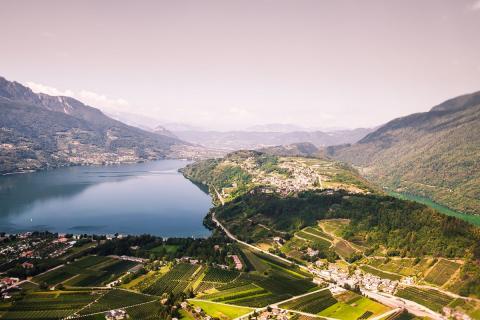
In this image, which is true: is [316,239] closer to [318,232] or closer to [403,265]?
[318,232]

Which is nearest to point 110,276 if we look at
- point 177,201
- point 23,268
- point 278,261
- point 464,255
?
point 23,268

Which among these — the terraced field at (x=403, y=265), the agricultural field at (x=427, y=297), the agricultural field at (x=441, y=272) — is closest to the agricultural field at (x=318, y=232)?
the terraced field at (x=403, y=265)

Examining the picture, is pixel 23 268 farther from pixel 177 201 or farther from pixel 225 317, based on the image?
pixel 177 201

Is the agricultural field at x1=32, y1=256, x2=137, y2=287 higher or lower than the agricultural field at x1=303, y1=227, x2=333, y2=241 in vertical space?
higher

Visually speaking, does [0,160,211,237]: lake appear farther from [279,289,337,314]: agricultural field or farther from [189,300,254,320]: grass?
[279,289,337,314]: agricultural field

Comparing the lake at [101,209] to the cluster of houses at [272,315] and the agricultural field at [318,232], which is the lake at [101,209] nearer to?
the agricultural field at [318,232]

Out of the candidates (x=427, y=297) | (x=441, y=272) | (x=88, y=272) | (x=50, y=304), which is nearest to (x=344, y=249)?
(x=441, y=272)

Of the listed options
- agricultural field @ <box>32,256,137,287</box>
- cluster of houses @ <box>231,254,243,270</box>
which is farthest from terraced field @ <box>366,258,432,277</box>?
agricultural field @ <box>32,256,137,287</box>
